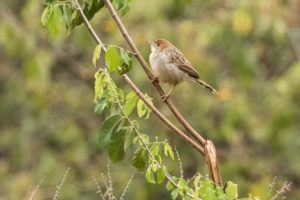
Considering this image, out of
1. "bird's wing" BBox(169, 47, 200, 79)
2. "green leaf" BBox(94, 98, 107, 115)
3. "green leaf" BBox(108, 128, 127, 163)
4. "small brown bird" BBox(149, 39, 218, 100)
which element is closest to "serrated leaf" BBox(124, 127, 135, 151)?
"green leaf" BBox(108, 128, 127, 163)

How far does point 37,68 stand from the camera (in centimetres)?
788

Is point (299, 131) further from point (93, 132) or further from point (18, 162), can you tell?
point (18, 162)

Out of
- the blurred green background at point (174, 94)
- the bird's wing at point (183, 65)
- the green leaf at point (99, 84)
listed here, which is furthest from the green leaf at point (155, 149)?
the blurred green background at point (174, 94)

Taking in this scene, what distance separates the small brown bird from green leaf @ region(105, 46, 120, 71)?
1.29m

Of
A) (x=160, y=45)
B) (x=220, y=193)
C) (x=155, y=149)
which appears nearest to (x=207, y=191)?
(x=220, y=193)

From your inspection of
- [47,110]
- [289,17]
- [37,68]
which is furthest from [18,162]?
[289,17]

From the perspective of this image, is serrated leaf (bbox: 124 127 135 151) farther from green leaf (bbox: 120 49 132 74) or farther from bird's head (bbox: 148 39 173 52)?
bird's head (bbox: 148 39 173 52)

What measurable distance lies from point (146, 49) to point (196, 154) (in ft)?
8.59

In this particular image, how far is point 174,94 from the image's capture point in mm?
8602

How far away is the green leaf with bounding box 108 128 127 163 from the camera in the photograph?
8.81 feet

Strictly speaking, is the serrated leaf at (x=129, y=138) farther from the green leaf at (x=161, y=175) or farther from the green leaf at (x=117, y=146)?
the green leaf at (x=161, y=175)

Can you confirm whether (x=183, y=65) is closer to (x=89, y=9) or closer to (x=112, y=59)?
(x=89, y=9)

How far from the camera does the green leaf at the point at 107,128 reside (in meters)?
2.68

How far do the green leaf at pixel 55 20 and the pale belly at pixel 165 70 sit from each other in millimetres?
1266
